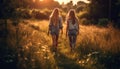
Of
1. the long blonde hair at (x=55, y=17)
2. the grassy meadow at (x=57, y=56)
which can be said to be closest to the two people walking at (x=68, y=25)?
the long blonde hair at (x=55, y=17)

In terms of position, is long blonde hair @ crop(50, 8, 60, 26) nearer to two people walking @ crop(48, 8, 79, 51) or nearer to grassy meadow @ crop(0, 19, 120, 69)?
two people walking @ crop(48, 8, 79, 51)

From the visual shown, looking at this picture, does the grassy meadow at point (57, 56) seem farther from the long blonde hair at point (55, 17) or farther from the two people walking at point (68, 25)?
the long blonde hair at point (55, 17)

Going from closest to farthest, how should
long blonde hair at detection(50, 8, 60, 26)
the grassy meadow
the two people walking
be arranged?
the grassy meadow < the two people walking < long blonde hair at detection(50, 8, 60, 26)

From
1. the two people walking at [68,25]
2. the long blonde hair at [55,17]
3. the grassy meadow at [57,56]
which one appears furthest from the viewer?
the long blonde hair at [55,17]

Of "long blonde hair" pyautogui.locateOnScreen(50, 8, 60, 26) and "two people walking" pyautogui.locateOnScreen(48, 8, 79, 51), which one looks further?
"long blonde hair" pyautogui.locateOnScreen(50, 8, 60, 26)

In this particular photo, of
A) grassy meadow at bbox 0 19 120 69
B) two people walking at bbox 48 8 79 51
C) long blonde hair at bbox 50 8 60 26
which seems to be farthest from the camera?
long blonde hair at bbox 50 8 60 26

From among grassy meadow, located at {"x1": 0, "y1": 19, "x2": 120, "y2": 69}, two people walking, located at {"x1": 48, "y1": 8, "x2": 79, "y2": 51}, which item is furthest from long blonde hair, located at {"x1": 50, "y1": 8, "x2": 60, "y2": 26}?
grassy meadow, located at {"x1": 0, "y1": 19, "x2": 120, "y2": 69}

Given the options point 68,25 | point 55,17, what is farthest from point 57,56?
point 55,17

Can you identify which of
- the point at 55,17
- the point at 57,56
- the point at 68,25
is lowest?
the point at 57,56

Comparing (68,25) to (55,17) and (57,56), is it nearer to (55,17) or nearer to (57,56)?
(55,17)

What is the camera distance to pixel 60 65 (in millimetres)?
13773

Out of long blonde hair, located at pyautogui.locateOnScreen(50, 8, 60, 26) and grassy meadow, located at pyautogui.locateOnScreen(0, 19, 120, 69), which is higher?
long blonde hair, located at pyautogui.locateOnScreen(50, 8, 60, 26)

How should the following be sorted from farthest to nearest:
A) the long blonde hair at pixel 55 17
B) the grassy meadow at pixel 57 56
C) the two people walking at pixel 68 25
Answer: the long blonde hair at pixel 55 17, the two people walking at pixel 68 25, the grassy meadow at pixel 57 56

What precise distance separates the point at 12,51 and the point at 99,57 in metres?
3.06
